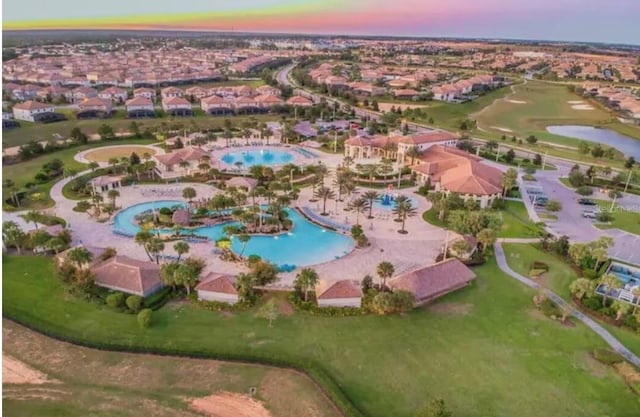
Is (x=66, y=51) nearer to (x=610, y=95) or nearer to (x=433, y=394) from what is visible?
(x=610, y=95)

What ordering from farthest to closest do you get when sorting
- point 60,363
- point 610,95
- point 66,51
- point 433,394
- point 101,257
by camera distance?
point 66,51 → point 610,95 → point 101,257 → point 60,363 → point 433,394

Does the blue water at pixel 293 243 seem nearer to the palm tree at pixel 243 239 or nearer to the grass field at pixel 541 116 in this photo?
the palm tree at pixel 243 239

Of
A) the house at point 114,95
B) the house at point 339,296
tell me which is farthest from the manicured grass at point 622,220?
the house at point 114,95

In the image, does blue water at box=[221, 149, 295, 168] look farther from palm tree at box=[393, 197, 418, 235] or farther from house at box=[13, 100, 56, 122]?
house at box=[13, 100, 56, 122]

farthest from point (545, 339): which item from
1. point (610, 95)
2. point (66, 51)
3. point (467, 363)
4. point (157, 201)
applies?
point (66, 51)

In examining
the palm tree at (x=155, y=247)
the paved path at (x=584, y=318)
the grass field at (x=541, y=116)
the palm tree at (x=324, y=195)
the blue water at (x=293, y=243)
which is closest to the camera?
the paved path at (x=584, y=318)

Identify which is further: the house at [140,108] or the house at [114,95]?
the house at [114,95]
